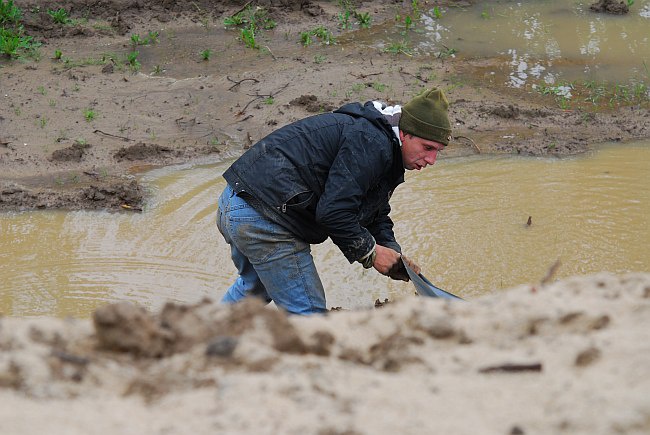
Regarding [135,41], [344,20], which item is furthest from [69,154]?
[344,20]

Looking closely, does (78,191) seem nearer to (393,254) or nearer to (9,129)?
(9,129)

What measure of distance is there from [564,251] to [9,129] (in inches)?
206

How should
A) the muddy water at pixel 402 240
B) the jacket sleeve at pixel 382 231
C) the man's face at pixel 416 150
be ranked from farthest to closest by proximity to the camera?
the muddy water at pixel 402 240
the jacket sleeve at pixel 382 231
the man's face at pixel 416 150

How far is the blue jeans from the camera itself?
4.55 meters

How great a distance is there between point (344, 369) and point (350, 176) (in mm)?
1849

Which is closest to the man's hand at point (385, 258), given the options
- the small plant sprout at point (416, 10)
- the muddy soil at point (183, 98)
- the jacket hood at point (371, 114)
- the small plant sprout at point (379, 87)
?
the jacket hood at point (371, 114)

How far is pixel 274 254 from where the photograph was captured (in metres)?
4.61

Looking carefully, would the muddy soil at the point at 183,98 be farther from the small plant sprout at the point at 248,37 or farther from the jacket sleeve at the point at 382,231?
the jacket sleeve at the point at 382,231

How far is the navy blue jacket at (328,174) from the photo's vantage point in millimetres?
4297

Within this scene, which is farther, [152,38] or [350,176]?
[152,38]

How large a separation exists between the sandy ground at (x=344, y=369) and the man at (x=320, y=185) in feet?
4.73

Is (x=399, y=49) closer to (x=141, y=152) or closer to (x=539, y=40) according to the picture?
(x=539, y=40)

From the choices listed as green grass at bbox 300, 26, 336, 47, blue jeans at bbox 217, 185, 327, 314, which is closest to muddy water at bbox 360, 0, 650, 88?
green grass at bbox 300, 26, 336, 47

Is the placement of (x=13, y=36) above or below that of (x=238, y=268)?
below
